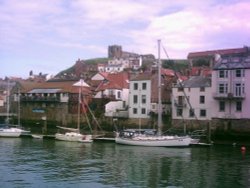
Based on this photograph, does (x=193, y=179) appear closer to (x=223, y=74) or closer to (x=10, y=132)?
(x=223, y=74)

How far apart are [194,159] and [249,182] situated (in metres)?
14.4

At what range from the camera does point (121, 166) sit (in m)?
43.4

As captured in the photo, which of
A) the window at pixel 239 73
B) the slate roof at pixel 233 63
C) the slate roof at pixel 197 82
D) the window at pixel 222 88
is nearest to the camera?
the window at pixel 239 73

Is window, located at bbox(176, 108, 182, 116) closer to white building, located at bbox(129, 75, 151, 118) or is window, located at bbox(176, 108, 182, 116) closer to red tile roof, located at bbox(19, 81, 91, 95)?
white building, located at bbox(129, 75, 151, 118)

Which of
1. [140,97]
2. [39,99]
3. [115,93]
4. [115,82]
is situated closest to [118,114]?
[140,97]

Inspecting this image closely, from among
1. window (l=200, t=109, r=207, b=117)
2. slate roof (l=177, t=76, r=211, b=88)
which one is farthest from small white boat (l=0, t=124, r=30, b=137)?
window (l=200, t=109, r=207, b=117)

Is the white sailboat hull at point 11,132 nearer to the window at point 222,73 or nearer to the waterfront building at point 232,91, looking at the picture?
the waterfront building at point 232,91

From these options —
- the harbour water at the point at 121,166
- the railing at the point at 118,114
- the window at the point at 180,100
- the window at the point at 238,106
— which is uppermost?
the window at the point at 180,100

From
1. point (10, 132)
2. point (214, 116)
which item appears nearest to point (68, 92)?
point (10, 132)

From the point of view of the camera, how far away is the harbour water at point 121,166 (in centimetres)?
3478

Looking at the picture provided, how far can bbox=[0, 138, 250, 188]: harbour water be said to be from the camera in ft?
114

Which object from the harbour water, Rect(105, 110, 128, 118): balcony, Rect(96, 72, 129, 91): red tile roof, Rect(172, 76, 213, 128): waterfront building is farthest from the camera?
Rect(96, 72, 129, 91): red tile roof

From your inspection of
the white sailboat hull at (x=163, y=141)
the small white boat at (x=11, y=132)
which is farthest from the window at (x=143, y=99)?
the small white boat at (x=11, y=132)

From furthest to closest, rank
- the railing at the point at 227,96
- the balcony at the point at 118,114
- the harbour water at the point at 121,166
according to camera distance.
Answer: the balcony at the point at 118,114 < the railing at the point at 227,96 < the harbour water at the point at 121,166
